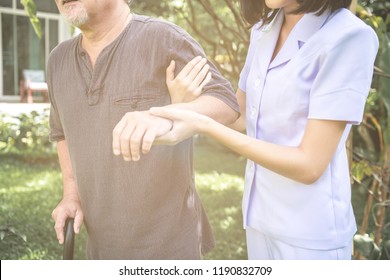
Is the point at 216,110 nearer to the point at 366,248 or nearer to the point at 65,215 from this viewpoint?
the point at 65,215

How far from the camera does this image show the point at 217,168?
365 centimetres

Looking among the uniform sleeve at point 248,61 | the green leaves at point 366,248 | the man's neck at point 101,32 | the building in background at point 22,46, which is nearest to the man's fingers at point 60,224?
the man's neck at point 101,32

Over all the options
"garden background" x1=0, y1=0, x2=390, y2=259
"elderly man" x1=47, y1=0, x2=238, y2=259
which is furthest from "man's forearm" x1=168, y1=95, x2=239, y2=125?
"garden background" x1=0, y1=0, x2=390, y2=259

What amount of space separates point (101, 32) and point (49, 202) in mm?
1924

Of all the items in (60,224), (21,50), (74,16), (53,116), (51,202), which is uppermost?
(74,16)

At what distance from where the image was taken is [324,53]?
30.6 inches

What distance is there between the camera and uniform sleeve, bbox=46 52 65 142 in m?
1.12

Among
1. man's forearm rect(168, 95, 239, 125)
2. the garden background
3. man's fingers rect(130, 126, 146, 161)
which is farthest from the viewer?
the garden background

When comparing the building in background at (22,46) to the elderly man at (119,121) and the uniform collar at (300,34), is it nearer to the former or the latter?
the elderly man at (119,121)

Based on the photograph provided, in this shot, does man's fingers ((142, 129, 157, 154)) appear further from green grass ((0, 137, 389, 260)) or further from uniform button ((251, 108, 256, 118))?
green grass ((0, 137, 389, 260))

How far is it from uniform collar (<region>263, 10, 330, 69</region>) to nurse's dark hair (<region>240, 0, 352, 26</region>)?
0.01 metres

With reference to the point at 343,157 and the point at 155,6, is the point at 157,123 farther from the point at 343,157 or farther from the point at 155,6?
the point at 155,6

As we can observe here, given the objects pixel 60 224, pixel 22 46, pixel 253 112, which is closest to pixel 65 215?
pixel 60 224
